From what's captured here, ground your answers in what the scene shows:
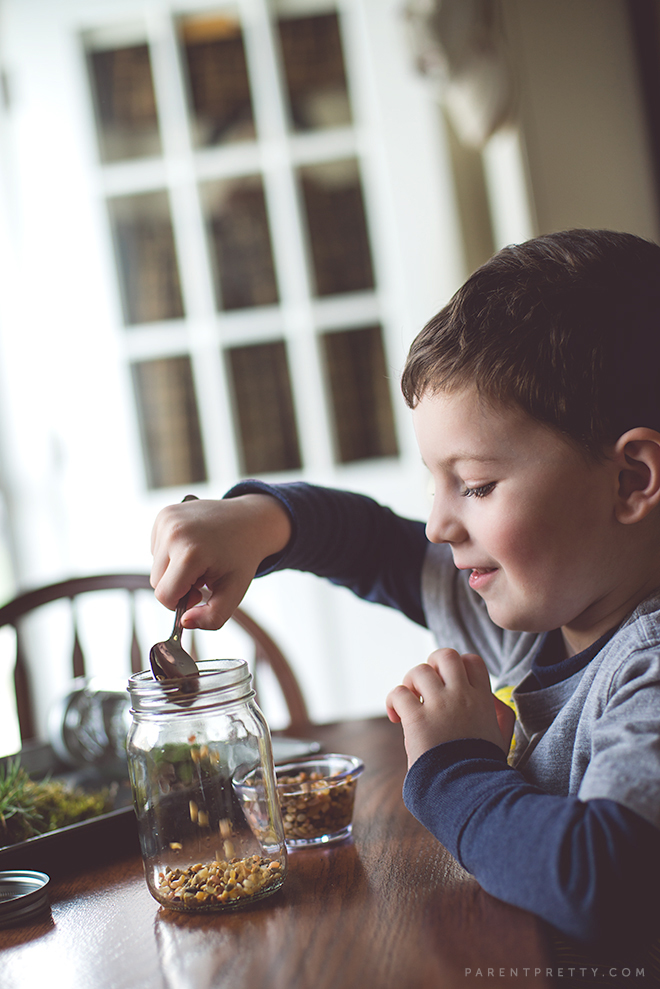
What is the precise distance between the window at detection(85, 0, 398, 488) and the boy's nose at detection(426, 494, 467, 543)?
1.74m

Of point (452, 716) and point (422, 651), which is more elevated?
point (452, 716)

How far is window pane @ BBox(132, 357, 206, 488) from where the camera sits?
246cm

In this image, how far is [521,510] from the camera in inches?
26.7

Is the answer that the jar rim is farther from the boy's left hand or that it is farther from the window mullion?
the window mullion

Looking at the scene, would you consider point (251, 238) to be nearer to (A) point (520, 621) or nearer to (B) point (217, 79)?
(B) point (217, 79)

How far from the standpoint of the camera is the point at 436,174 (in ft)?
7.73

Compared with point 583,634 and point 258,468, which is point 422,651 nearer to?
point 258,468

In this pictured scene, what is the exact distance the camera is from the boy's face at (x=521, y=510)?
0.68 metres

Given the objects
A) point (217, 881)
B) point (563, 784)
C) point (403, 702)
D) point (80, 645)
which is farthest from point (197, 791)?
point (80, 645)

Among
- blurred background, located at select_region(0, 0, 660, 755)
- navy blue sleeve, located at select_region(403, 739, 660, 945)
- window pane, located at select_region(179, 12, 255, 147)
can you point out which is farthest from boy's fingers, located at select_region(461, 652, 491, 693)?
window pane, located at select_region(179, 12, 255, 147)

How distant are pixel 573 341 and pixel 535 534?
0.15 metres

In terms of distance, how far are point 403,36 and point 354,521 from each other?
5.63 feet

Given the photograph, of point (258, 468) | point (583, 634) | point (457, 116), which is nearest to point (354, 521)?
point (583, 634)

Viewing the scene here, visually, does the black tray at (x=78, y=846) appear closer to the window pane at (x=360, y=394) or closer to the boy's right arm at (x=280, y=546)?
the boy's right arm at (x=280, y=546)
